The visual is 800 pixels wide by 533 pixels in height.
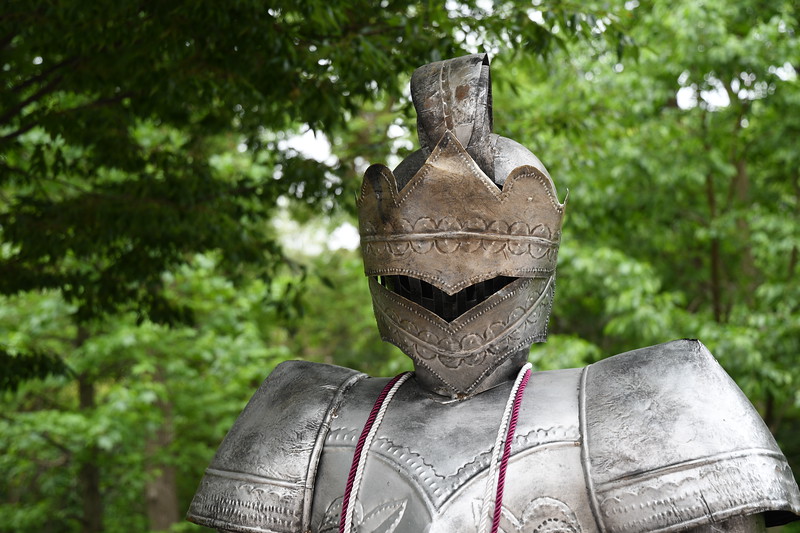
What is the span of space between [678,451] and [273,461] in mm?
1006

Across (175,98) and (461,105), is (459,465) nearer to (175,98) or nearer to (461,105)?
(461,105)

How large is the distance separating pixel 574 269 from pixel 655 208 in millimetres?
1276

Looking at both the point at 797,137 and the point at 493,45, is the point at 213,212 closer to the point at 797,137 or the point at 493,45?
the point at 493,45

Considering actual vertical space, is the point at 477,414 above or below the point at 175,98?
below

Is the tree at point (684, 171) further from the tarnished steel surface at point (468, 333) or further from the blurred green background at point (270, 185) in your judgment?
the tarnished steel surface at point (468, 333)

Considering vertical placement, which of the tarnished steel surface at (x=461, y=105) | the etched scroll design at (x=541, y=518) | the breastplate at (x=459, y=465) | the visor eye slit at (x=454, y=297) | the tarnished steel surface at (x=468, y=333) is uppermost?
the tarnished steel surface at (x=461, y=105)

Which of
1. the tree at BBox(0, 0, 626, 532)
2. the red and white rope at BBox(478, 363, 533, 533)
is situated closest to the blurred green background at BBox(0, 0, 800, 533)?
the tree at BBox(0, 0, 626, 532)

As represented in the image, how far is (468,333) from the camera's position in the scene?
217 cm

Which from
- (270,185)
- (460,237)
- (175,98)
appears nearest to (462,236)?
(460,237)

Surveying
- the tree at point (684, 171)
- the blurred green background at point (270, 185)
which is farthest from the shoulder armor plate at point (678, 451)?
the tree at point (684, 171)

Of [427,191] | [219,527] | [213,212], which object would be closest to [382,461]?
[219,527]

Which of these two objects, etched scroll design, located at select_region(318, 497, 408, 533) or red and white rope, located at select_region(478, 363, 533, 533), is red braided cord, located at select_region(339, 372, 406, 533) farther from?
red and white rope, located at select_region(478, 363, 533, 533)

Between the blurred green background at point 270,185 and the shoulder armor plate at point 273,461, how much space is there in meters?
1.39

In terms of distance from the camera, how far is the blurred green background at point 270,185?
353 centimetres
